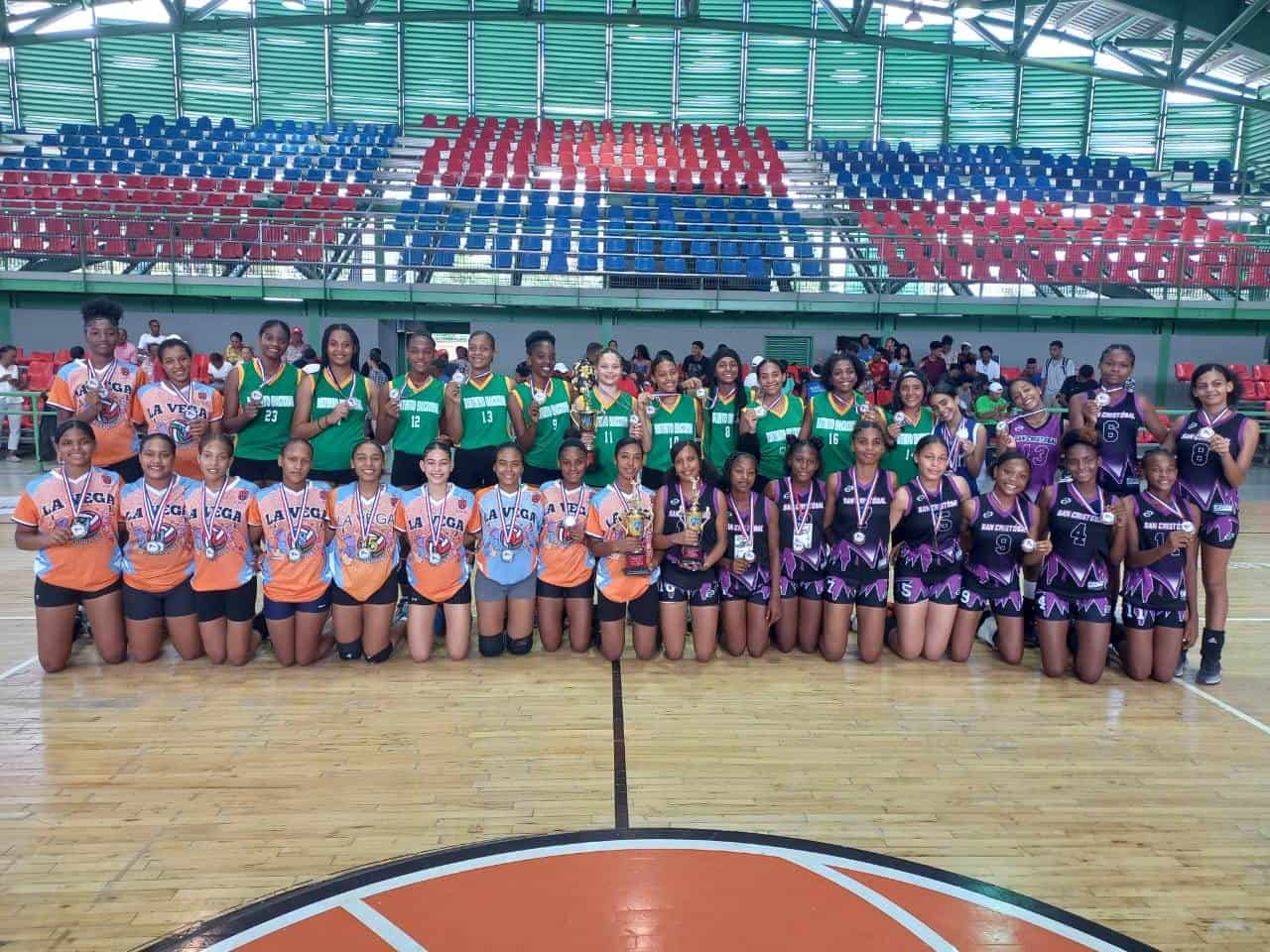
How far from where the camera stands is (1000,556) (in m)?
5.10

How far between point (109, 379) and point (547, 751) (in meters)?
3.50

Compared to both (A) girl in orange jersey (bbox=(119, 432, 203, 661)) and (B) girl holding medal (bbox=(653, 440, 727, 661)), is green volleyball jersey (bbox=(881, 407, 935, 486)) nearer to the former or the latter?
(B) girl holding medal (bbox=(653, 440, 727, 661))

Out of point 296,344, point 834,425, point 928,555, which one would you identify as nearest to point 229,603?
point 834,425

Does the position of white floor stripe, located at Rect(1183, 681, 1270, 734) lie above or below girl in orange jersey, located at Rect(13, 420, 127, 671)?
below

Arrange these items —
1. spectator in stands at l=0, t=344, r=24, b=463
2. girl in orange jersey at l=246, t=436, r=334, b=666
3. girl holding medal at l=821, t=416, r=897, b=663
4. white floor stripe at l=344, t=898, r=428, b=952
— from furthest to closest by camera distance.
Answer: spectator in stands at l=0, t=344, r=24, b=463, girl holding medal at l=821, t=416, r=897, b=663, girl in orange jersey at l=246, t=436, r=334, b=666, white floor stripe at l=344, t=898, r=428, b=952

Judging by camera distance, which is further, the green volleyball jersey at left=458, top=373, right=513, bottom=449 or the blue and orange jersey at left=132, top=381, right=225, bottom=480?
the green volleyball jersey at left=458, top=373, right=513, bottom=449

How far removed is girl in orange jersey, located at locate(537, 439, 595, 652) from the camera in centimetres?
517

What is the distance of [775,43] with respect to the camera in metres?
24.0

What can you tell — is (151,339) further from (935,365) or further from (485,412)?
(935,365)

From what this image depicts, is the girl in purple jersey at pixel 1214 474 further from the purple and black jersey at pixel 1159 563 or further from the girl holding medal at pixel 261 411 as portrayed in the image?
the girl holding medal at pixel 261 411

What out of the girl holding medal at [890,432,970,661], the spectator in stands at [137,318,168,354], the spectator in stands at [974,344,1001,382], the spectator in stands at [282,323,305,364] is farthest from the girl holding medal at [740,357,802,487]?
the spectator in stands at [137,318,168,354]

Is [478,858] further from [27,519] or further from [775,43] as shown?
[775,43]

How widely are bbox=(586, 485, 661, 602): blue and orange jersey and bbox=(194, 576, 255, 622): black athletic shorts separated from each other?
1880mm

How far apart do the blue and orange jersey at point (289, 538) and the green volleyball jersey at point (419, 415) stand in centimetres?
80
